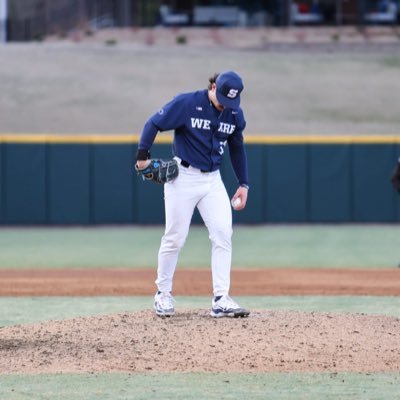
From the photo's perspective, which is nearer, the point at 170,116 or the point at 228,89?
the point at 228,89

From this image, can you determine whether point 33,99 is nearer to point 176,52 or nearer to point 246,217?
point 176,52

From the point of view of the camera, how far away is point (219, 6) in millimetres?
39656

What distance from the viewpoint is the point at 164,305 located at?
29.0 feet

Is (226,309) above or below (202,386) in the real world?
below

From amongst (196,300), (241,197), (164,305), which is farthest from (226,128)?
(196,300)

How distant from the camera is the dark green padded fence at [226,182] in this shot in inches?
856

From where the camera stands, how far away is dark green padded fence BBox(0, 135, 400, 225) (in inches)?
856

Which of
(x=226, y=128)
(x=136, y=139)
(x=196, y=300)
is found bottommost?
(x=196, y=300)

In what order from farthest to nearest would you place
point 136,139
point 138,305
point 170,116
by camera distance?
point 136,139, point 138,305, point 170,116

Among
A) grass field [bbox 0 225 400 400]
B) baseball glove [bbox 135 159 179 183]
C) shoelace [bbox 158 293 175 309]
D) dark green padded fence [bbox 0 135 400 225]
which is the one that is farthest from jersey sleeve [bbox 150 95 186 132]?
dark green padded fence [bbox 0 135 400 225]

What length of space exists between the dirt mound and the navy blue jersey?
1279 millimetres

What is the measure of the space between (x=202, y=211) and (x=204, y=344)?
1.40 m

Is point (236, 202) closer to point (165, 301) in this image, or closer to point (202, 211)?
point (202, 211)

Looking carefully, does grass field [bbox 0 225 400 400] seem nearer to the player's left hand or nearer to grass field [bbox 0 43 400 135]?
the player's left hand
